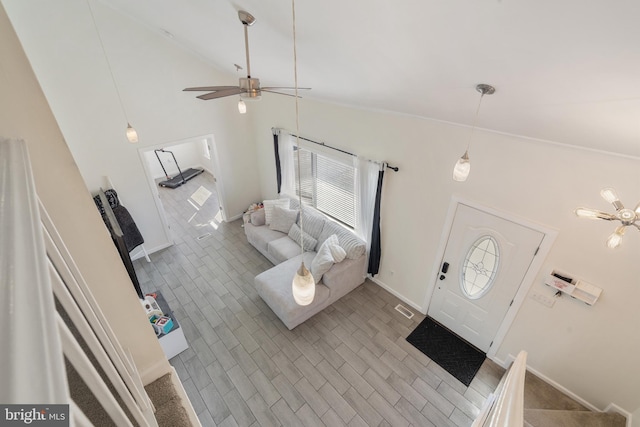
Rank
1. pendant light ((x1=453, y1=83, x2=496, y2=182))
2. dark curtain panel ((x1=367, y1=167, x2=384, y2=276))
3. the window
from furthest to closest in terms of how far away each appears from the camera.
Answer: the window
dark curtain panel ((x1=367, y1=167, x2=384, y2=276))
pendant light ((x1=453, y1=83, x2=496, y2=182))

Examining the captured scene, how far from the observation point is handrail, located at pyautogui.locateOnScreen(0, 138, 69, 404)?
0.76 feet

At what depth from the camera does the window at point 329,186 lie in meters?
4.90

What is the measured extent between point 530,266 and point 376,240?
1.93 meters

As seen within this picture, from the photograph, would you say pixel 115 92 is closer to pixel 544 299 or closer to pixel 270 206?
pixel 270 206

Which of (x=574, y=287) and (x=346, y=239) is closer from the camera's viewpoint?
(x=574, y=287)

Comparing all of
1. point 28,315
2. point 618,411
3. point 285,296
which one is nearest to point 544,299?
point 618,411

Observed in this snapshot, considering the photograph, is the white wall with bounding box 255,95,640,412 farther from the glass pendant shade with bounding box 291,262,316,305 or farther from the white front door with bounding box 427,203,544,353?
the glass pendant shade with bounding box 291,262,316,305

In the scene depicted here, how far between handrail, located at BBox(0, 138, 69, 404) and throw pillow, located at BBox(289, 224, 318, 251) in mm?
4523

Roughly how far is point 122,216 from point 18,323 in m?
5.47

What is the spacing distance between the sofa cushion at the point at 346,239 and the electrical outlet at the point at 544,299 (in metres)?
2.18

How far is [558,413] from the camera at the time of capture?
297cm

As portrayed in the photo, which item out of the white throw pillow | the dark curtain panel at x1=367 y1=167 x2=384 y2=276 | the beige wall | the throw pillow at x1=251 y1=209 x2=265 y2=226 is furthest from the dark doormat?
the beige wall

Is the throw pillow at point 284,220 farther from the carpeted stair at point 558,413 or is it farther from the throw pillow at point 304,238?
the carpeted stair at point 558,413

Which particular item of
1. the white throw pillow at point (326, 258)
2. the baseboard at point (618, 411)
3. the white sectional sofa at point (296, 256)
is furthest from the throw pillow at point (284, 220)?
the baseboard at point (618, 411)
